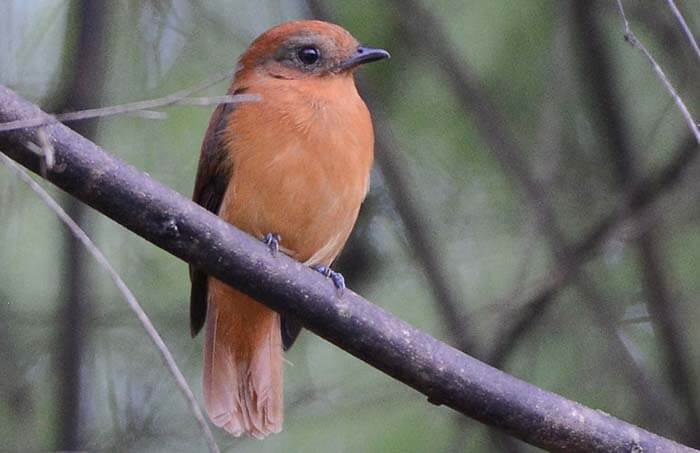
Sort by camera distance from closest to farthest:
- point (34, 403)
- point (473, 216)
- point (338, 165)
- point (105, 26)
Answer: point (338, 165)
point (105, 26)
point (34, 403)
point (473, 216)

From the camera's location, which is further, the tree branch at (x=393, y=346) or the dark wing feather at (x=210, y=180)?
the dark wing feather at (x=210, y=180)

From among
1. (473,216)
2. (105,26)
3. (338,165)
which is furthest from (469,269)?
(105,26)

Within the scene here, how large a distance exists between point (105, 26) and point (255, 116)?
0.88 meters

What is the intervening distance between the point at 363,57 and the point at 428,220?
0.91 meters

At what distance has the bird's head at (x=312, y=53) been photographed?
482 cm

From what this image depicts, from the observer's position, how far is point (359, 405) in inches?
215

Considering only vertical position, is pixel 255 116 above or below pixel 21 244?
above

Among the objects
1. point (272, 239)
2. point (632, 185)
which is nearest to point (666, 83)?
point (272, 239)

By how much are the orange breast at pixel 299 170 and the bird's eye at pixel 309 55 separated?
0.28m

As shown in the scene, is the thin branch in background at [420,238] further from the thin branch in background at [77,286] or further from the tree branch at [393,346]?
the tree branch at [393,346]

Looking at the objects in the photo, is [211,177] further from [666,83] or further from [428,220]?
[666,83]

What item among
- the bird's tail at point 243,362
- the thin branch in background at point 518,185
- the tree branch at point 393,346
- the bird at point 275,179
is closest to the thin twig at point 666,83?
the tree branch at point 393,346

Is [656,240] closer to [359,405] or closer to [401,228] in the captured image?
[401,228]

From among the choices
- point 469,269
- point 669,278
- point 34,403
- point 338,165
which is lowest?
point 34,403
